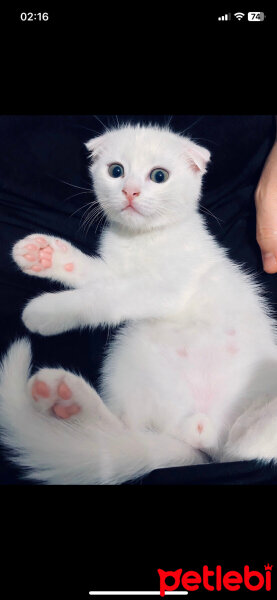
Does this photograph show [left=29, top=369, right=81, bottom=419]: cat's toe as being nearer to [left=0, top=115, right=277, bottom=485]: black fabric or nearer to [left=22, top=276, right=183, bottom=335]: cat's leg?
[left=22, top=276, right=183, bottom=335]: cat's leg

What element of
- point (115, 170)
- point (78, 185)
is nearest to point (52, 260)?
point (115, 170)

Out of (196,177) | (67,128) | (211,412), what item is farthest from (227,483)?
(67,128)

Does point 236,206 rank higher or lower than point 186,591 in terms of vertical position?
higher

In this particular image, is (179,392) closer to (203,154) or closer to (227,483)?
(227,483)

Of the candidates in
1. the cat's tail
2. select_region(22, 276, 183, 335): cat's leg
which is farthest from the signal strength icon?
the cat's tail

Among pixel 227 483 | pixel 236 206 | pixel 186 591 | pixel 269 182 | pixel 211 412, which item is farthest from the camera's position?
pixel 236 206

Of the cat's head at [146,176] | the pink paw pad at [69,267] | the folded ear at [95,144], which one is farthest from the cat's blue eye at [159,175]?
the pink paw pad at [69,267]

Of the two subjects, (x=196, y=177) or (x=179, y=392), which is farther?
(x=196, y=177)
